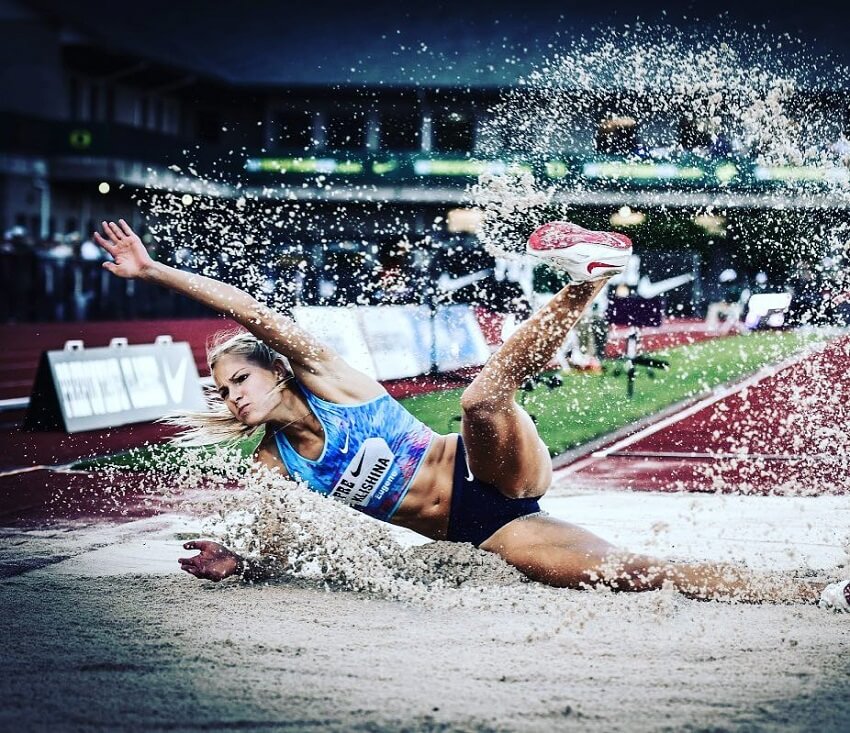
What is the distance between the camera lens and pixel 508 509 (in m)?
4.60

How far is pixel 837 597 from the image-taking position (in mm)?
4398

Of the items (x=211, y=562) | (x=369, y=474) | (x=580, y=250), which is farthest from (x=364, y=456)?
(x=580, y=250)

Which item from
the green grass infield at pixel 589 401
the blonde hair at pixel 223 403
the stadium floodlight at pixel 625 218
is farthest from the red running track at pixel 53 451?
the stadium floodlight at pixel 625 218

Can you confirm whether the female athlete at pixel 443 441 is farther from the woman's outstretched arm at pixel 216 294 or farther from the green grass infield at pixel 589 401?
the green grass infield at pixel 589 401

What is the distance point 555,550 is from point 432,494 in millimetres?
536

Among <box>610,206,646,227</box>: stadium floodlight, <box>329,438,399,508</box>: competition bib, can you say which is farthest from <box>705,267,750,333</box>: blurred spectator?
<box>329,438,399,508</box>: competition bib

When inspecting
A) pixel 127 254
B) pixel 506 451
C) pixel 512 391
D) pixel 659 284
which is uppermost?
pixel 127 254

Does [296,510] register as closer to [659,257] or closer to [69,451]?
[69,451]

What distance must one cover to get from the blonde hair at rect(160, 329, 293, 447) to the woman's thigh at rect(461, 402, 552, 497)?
797 millimetres

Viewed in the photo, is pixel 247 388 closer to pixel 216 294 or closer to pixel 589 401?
pixel 216 294

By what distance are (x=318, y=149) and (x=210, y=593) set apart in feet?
142

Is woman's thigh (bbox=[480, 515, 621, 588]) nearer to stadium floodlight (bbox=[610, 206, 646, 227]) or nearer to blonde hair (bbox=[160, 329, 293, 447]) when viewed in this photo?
blonde hair (bbox=[160, 329, 293, 447])

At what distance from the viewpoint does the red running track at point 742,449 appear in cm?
809

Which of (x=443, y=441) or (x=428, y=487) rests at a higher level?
(x=443, y=441)
